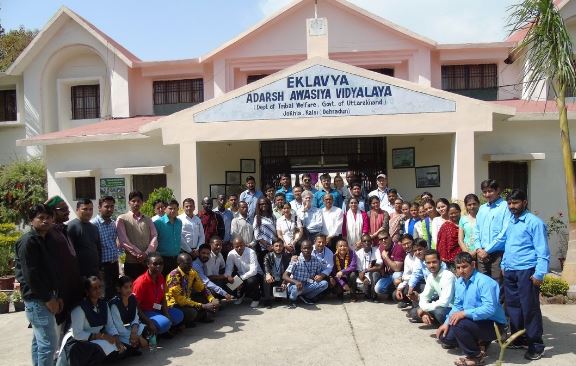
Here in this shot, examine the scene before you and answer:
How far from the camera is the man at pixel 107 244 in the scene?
5.99 metres

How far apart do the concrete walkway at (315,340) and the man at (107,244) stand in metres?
1.04

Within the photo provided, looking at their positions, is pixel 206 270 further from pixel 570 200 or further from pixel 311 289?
pixel 570 200

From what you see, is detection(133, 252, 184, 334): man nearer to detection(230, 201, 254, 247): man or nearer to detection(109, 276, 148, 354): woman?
detection(109, 276, 148, 354): woman

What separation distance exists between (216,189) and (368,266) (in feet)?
17.7

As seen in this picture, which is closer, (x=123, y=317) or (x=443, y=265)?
(x=123, y=317)

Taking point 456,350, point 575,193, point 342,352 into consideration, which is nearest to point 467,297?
point 456,350

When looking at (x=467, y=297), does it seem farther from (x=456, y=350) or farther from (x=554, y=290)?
(x=554, y=290)

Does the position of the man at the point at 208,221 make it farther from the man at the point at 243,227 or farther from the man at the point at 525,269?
the man at the point at 525,269

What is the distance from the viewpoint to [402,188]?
11.8 m

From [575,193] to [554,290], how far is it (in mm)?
1594

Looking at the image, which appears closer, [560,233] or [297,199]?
[297,199]

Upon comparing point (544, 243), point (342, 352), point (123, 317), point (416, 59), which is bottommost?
point (342, 352)

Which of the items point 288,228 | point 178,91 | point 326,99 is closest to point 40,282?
point 288,228

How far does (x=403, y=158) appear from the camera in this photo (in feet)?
38.8
